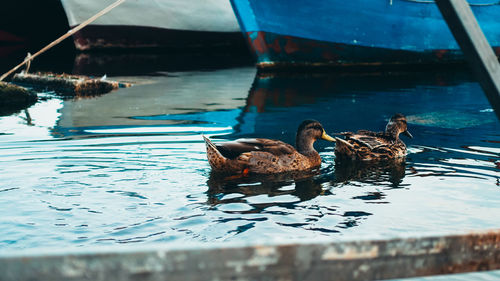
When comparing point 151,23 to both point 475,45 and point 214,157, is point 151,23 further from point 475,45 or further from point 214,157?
point 475,45

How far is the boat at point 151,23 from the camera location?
24031mm

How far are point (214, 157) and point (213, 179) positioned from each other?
0.27 m

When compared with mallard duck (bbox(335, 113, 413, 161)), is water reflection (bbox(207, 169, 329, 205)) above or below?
below

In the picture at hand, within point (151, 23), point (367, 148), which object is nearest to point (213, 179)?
point (367, 148)

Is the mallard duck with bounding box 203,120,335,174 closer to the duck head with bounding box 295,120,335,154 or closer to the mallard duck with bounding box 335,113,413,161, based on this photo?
the duck head with bounding box 295,120,335,154

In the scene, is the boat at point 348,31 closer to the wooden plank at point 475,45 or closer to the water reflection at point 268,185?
the water reflection at point 268,185

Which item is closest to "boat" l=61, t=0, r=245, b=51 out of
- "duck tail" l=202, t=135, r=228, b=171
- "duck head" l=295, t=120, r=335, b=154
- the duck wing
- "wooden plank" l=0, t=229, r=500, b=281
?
"duck head" l=295, t=120, r=335, b=154

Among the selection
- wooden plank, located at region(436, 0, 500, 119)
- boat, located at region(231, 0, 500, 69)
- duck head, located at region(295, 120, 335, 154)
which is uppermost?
boat, located at region(231, 0, 500, 69)

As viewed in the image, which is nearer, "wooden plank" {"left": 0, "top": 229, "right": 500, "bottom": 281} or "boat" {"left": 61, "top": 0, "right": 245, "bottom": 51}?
"wooden plank" {"left": 0, "top": 229, "right": 500, "bottom": 281}

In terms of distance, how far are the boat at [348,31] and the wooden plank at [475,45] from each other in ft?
49.2

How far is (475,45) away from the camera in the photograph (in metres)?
2.87

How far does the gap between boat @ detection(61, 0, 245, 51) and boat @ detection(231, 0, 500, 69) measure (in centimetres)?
658

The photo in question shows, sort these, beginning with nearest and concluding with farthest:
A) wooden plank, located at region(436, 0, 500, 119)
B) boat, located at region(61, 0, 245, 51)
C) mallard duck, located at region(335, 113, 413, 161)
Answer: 1. wooden plank, located at region(436, 0, 500, 119)
2. mallard duck, located at region(335, 113, 413, 161)
3. boat, located at region(61, 0, 245, 51)

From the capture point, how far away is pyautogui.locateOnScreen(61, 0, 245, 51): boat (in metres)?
24.0
